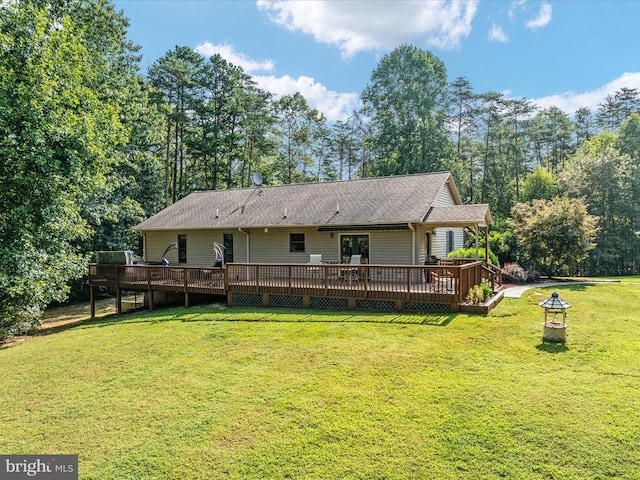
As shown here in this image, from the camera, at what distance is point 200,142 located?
1144 inches

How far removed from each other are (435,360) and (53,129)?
11.6 metres

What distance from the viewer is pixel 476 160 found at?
38781 mm

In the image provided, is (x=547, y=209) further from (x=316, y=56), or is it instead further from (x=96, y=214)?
(x=96, y=214)

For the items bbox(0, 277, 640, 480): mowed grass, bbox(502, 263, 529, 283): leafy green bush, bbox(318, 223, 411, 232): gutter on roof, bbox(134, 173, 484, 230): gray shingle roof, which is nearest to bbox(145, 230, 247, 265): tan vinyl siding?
bbox(134, 173, 484, 230): gray shingle roof

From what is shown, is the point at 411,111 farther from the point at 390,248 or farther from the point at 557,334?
the point at 557,334

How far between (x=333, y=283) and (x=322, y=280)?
561mm

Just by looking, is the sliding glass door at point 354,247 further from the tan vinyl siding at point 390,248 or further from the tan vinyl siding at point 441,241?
the tan vinyl siding at point 441,241

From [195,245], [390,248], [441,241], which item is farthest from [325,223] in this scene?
[195,245]

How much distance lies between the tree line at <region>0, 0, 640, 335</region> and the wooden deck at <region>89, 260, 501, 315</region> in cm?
413

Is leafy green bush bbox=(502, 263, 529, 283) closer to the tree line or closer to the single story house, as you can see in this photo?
the single story house

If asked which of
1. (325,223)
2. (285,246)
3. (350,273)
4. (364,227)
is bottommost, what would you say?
(350,273)

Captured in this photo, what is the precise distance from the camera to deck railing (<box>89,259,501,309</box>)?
967 centimetres

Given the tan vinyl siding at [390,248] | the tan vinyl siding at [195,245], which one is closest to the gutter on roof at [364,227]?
the tan vinyl siding at [390,248]

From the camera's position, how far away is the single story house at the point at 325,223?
42.6 ft
